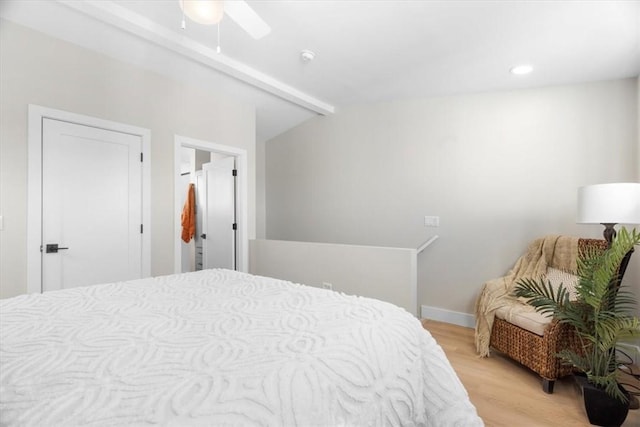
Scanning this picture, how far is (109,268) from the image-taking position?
254 cm

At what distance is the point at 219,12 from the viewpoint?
1408 mm

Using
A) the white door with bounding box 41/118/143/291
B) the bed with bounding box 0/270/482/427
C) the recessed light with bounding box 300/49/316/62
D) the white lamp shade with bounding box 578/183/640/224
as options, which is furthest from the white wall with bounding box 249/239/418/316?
the recessed light with bounding box 300/49/316/62

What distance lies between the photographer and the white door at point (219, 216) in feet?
12.1

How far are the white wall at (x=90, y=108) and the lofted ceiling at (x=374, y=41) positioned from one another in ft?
0.41

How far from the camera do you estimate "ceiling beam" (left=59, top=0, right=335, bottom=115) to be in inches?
78.5

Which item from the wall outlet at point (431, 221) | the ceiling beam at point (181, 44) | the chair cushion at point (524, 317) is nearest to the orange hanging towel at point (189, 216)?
the ceiling beam at point (181, 44)

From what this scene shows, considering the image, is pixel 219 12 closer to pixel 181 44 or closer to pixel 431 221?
pixel 181 44

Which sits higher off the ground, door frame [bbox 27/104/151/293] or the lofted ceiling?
the lofted ceiling

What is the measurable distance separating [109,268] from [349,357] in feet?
8.26

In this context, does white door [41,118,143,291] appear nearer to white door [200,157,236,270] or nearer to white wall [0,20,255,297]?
white wall [0,20,255,297]

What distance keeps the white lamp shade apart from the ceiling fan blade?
2.28 m

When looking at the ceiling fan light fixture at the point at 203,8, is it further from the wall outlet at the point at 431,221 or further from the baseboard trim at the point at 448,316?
the baseboard trim at the point at 448,316

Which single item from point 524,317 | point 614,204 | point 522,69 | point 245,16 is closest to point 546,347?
point 524,317

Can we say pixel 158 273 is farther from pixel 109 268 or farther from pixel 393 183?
pixel 393 183
